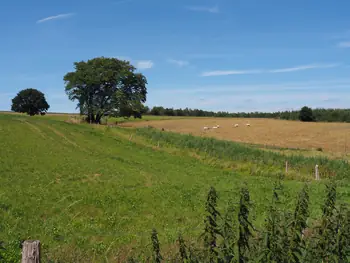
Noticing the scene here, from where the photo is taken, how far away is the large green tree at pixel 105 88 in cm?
7006

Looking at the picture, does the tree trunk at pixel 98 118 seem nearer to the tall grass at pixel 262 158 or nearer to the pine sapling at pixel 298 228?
the tall grass at pixel 262 158

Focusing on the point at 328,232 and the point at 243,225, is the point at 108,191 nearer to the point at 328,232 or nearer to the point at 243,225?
the point at 243,225

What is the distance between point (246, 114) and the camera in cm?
15138

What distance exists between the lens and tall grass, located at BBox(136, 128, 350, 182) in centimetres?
3131

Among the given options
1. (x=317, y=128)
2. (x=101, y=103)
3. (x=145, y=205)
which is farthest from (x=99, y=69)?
(x=145, y=205)

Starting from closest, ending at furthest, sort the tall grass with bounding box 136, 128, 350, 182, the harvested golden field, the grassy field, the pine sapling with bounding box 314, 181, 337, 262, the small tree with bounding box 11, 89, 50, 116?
the pine sapling with bounding box 314, 181, 337, 262, the grassy field, the tall grass with bounding box 136, 128, 350, 182, the harvested golden field, the small tree with bounding box 11, 89, 50, 116

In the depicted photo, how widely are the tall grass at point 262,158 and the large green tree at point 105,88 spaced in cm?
2582

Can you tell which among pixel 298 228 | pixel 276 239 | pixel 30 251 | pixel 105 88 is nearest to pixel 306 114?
pixel 105 88

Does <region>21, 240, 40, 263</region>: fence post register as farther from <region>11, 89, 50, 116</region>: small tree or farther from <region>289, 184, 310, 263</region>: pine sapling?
<region>11, 89, 50, 116</region>: small tree

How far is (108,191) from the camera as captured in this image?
17750mm

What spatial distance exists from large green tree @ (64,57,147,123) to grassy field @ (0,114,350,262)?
33.0 m

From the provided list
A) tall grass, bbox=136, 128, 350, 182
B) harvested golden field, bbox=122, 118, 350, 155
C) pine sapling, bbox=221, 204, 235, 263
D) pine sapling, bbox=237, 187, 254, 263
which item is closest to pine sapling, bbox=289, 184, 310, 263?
pine sapling, bbox=237, 187, 254, 263

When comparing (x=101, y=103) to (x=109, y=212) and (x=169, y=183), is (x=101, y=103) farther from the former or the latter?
(x=109, y=212)

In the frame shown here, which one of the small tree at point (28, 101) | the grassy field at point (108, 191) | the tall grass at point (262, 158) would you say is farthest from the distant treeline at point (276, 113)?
the grassy field at point (108, 191)
